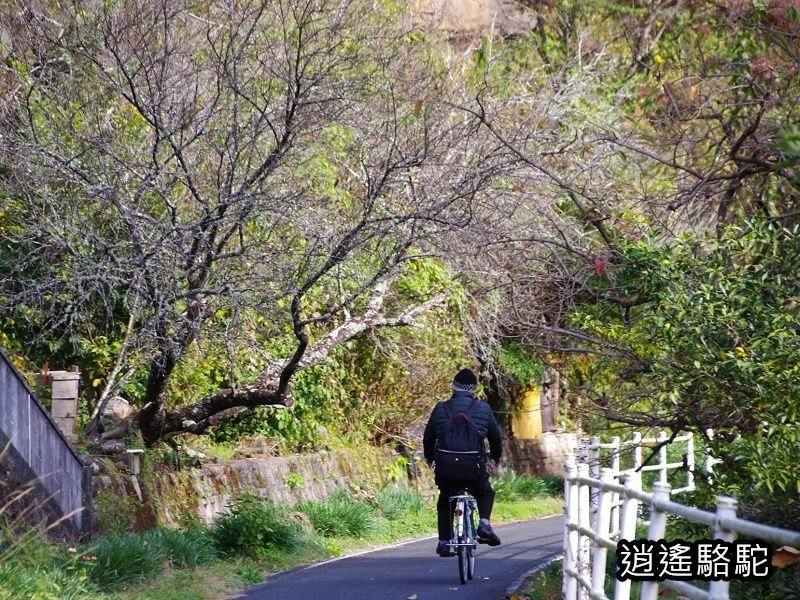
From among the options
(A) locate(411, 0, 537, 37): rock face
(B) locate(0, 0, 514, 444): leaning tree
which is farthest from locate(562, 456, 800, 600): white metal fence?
(A) locate(411, 0, 537, 37): rock face

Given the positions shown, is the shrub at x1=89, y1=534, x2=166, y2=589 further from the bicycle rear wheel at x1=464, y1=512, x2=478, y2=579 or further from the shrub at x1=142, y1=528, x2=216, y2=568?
the bicycle rear wheel at x1=464, y1=512, x2=478, y2=579

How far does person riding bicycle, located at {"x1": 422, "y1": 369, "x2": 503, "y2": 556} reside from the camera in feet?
40.9

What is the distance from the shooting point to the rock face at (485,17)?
92.5 ft

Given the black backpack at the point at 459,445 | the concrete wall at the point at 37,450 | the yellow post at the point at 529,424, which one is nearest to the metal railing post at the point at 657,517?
the black backpack at the point at 459,445

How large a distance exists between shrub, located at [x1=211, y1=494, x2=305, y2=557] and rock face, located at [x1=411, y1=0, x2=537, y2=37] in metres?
15.2

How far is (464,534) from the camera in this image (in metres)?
12.2

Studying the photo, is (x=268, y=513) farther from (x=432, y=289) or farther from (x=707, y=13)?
(x=707, y=13)

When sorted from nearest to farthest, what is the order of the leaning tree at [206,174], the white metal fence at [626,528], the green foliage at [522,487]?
the white metal fence at [626,528], the leaning tree at [206,174], the green foliage at [522,487]

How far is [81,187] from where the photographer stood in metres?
13.5

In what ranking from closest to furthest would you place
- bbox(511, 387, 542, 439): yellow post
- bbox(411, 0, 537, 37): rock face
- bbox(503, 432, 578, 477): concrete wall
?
bbox(503, 432, 578, 477): concrete wall, bbox(511, 387, 542, 439): yellow post, bbox(411, 0, 537, 37): rock face

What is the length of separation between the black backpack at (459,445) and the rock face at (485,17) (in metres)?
16.3

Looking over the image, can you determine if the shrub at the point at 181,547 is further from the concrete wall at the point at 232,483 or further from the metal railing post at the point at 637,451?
the metal railing post at the point at 637,451

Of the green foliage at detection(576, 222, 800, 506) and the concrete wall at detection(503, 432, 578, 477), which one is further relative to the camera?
the concrete wall at detection(503, 432, 578, 477)

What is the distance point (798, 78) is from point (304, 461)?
34.5 ft
